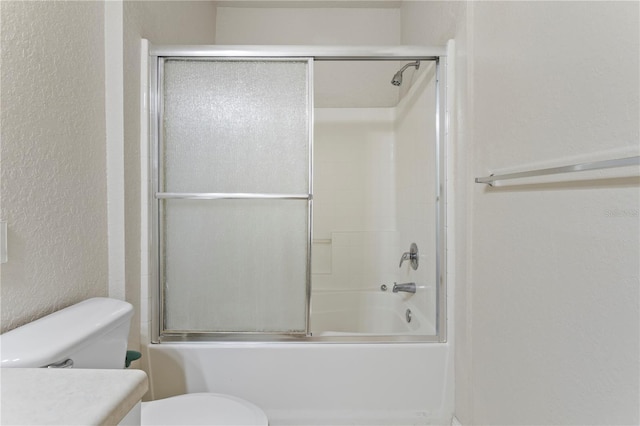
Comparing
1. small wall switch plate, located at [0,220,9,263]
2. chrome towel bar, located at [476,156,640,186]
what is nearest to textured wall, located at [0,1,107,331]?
small wall switch plate, located at [0,220,9,263]

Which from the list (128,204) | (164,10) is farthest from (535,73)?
(164,10)

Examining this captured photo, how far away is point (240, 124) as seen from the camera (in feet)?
5.12

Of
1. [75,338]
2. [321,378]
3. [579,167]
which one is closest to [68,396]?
[75,338]

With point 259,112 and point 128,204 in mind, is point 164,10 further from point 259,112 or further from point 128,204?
point 128,204

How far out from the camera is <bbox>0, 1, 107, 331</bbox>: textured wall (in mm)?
891

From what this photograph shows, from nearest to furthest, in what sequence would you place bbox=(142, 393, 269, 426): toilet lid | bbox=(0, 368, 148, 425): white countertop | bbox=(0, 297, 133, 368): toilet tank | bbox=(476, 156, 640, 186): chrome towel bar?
bbox=(0, 368, 148, 425): white countertop → bbox=(476, 156, 640, 186): chrome towel bar → bbox=(0, 297, 133, 368): toilet tank → bbox=(142, 393, 269, 426): toilet lid

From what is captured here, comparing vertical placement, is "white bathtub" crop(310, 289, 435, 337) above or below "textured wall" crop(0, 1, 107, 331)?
below

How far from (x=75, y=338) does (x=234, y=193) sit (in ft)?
2.74

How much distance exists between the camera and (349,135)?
2.77 metres

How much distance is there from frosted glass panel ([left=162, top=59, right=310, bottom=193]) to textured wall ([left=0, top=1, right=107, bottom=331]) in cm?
34

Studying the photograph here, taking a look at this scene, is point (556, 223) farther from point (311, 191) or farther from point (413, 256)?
point (413, 256)

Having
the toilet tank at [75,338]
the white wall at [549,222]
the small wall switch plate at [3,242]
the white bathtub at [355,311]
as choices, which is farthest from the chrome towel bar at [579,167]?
the white bathtub at [355,311]

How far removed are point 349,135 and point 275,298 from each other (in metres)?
1.65

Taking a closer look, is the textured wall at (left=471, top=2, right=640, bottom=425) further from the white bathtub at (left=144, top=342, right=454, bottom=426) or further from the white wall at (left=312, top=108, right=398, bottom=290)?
the white wall at (left=312, top=108, right=398, bottom=290)
